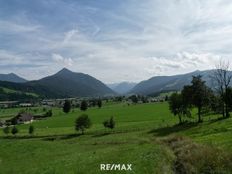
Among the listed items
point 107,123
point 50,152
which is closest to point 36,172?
point 50,152

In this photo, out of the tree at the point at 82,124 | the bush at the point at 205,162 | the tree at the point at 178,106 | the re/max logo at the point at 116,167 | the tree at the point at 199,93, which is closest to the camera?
the bush at the point at 205,162

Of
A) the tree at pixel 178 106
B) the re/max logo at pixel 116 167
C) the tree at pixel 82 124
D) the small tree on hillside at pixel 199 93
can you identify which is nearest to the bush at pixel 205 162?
the re/max logo at pixel 116 167

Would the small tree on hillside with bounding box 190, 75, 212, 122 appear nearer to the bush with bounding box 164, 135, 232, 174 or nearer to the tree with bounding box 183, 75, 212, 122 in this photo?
the tree with bounding box 183, 75, 212, 122

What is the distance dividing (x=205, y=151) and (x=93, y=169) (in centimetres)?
1015

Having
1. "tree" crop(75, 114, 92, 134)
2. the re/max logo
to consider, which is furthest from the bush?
"tree" crop(75, 114, 92, 134)

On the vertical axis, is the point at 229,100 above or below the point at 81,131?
above

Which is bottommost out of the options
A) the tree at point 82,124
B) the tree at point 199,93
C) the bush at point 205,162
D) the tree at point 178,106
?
the tree at point 82,124

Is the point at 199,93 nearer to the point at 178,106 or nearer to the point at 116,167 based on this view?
the point at 178,106

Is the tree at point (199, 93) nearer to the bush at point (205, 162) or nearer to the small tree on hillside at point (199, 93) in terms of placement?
the small tree on hillside at point (199, 93)

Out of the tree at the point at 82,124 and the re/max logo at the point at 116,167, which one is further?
the tree at the point at 82,124

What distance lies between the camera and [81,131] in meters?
142

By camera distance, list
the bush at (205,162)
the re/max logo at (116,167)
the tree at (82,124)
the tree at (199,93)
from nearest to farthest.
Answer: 1. the bush at (205,162)
2. the re/max logo at (116,167)
3. the tree at (199,93)
4. the tree at (82,124)

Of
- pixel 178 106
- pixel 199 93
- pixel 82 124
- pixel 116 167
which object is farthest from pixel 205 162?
pixel 82 124

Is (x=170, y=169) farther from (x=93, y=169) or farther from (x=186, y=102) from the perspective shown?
(x=186, y=102)
